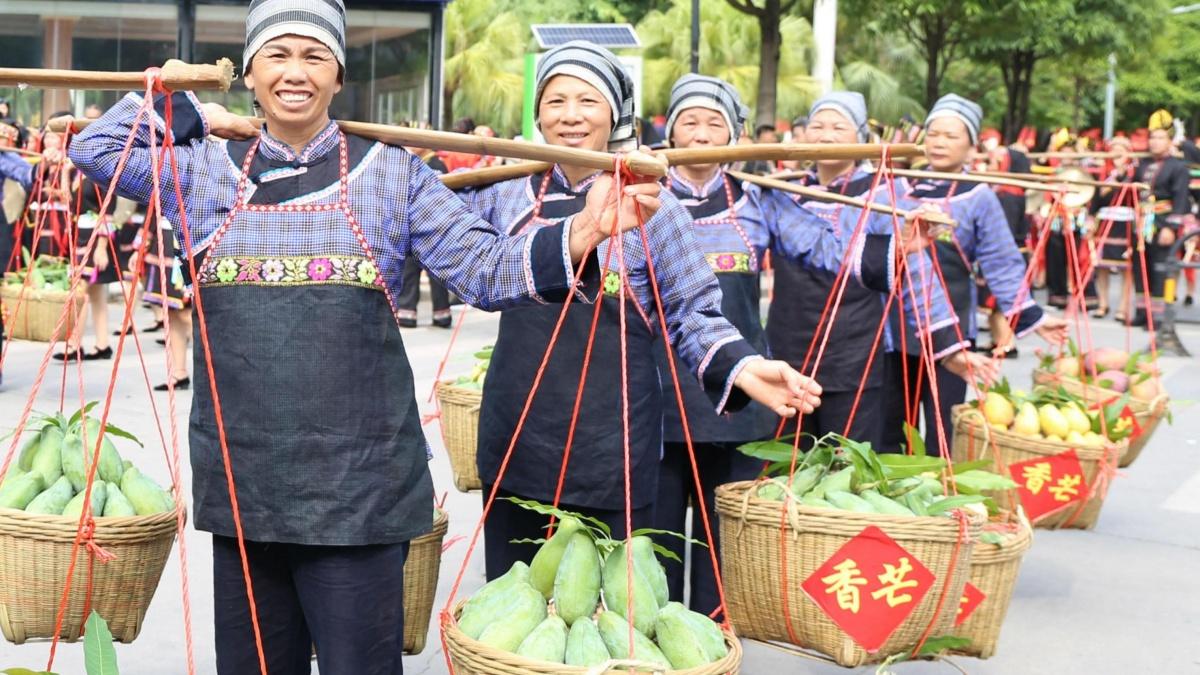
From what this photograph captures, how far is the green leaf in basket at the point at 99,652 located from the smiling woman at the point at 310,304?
0.26 metres

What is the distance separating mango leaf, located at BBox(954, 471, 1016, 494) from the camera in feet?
12.2

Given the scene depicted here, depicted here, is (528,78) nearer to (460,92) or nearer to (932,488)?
(932,488)

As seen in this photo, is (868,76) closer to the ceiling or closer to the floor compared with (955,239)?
closer to the ceiling

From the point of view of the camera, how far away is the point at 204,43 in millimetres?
14578

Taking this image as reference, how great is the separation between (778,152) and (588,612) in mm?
919

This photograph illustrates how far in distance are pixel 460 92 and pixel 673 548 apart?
2862cm

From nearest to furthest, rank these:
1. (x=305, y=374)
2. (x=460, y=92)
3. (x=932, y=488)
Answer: (x=305, y=374) → (x=932, y=488) → (x=460, y=92)

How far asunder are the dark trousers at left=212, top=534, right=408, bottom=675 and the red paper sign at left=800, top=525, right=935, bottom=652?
3.08 ft

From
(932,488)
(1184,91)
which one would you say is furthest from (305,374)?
(1184,91)

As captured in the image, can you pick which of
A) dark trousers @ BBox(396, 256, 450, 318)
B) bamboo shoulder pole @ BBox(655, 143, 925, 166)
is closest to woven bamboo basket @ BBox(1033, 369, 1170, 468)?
bamboo shoulder pole @ BBox(655, 143, 925, 166)

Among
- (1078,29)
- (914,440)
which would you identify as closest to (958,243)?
(914,440)

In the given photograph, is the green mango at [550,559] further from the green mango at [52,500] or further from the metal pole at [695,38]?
the metal pole at [695,38]

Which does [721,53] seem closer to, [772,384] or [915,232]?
[915,232]

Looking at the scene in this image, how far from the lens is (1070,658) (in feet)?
15.1
